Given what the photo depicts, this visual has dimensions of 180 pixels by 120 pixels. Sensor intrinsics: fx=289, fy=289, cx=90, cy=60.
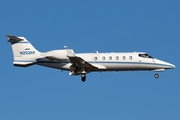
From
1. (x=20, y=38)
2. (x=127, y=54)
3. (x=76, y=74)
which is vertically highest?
(x=20, y=38)

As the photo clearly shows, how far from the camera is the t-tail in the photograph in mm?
34219

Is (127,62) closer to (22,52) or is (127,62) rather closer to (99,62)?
(99,62)

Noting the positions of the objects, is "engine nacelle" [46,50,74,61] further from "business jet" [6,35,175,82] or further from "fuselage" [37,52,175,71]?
"fuselage" [37,52,175,71]

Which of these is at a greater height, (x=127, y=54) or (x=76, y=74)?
(x=127, y=54)

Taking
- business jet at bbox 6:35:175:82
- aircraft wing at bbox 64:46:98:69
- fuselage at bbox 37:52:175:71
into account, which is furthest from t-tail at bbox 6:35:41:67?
aircraft wing at bbox 64:46:98:69

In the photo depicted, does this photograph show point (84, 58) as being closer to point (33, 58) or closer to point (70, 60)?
point (70, 60)

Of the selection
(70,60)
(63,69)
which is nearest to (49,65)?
(63,69)

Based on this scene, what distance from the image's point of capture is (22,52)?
34.5m

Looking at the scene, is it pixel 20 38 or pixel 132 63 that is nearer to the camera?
pixel 132 63

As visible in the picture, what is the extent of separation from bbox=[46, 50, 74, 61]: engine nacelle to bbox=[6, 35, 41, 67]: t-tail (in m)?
2.51

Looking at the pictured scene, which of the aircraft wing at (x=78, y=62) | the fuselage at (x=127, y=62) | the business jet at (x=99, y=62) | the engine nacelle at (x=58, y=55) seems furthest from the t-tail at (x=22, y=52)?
the aircraft wing at (x=78, y=62)

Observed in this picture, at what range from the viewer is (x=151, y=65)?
107 feet

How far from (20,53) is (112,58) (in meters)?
11.0

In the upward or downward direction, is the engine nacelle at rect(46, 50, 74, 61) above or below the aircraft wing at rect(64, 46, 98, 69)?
above
